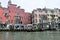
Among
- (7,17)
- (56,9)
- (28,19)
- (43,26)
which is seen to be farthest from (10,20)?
(56,9)

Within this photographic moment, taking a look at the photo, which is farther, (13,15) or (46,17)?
(46,17)

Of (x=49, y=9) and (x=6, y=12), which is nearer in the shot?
(x=6, y=12)

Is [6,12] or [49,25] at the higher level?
[6,12]

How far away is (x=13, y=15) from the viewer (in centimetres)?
5928

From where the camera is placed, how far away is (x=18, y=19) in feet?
195

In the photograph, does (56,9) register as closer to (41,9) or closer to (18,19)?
(41,9)

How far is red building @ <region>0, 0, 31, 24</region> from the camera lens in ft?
191

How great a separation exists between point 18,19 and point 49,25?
10475mm

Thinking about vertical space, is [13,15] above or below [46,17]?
above

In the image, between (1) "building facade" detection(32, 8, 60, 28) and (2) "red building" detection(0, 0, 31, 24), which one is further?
(1) "building facade" detection(32, 8, 60, 28)

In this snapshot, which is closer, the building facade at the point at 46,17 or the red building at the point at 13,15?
the red building at the point at 13,15

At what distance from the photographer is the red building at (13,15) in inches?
2287

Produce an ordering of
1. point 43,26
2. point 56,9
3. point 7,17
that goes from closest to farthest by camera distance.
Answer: point 7,17 < point 43,26 < point 56,9

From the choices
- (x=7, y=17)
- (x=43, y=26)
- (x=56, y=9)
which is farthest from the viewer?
(x=56, y=9)
